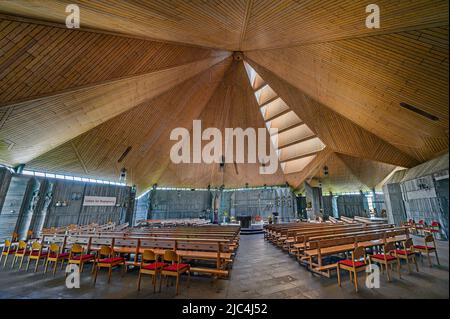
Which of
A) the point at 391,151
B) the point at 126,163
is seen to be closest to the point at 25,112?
the point at 126,163

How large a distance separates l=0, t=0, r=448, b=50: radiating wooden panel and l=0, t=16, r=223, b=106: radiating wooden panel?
17.7 inches

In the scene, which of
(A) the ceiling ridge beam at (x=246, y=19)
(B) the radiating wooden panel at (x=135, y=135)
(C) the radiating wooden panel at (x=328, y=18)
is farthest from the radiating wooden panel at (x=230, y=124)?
(C) the radiating wooden panel at (x=328, y=18)

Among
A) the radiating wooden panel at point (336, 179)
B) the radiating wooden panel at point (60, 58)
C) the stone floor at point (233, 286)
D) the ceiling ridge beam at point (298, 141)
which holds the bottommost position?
the stone floor at point (233, 286)

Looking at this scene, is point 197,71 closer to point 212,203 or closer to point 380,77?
point 380,77

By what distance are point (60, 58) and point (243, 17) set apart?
541cm

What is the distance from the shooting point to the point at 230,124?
47.5ft

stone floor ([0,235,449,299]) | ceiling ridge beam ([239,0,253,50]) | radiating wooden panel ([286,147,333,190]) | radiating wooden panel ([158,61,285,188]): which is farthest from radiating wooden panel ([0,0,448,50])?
radiating wooden panel ([286,147,333,190])

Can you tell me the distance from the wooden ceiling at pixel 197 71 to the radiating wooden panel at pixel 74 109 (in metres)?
0.05

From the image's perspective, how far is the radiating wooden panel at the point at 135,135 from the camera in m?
9.38

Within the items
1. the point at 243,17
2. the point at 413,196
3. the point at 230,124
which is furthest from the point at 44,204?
the point at 413,196

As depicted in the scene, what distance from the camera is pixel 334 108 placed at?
27.3 ft

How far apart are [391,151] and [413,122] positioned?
12.6 ft

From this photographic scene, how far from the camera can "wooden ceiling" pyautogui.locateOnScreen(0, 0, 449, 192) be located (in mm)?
4285

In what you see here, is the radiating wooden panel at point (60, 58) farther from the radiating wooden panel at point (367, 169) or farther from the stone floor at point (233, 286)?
the radiating wooden panel at point (367, 169)
